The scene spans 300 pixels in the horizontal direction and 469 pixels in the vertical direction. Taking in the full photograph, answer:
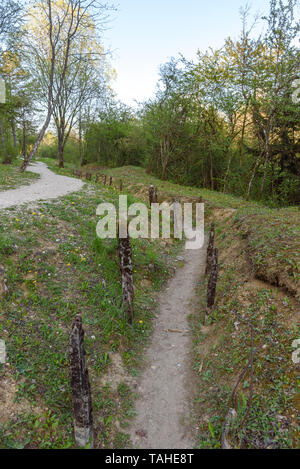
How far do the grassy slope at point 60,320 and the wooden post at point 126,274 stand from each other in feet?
1.02

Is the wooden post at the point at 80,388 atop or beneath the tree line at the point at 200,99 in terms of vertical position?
beneath

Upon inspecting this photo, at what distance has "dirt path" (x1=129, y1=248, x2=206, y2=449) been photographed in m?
4.52

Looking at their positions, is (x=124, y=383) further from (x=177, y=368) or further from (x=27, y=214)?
(x=27, y=214)

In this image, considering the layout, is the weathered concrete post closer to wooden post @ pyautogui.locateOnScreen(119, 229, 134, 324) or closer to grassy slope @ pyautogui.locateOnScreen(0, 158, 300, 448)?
grassy slope @ pyautogui.locateOnScreen(0, 158, 300, 448)

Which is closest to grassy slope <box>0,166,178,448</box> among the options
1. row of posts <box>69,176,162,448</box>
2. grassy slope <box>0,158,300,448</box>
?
grassy slope <box>0,158,300,448</box>

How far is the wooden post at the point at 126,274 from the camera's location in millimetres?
6645

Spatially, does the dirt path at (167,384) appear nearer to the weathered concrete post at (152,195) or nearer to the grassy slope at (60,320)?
the grassy slope at (60,320)

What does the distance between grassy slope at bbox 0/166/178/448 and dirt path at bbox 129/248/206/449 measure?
1.04 ft

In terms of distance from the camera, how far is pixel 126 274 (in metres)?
6.76

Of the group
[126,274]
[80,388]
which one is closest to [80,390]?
[80,388]

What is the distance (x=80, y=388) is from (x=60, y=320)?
88.1 inches

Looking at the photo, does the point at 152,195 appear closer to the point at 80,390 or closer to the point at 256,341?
the point at 256,341

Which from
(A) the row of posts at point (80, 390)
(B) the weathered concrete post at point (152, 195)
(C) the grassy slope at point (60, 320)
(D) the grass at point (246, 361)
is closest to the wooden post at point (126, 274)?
(C) the grassy slope at point (60, 320)

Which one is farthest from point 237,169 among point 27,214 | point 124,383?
point 124,383
